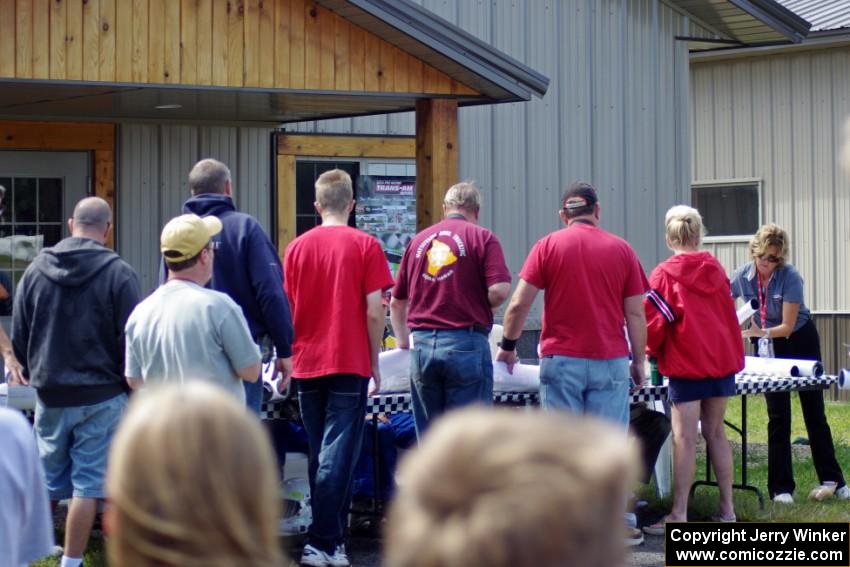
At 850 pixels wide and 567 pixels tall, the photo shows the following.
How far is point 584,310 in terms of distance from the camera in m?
6.67

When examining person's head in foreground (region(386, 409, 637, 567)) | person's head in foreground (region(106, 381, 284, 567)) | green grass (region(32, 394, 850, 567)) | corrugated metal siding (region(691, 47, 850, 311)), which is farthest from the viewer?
corrugated metal siding (region(691, 47, 850, 311))

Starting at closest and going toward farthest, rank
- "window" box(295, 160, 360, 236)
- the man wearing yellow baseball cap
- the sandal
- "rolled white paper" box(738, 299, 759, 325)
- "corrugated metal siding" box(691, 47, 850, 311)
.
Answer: the man wearing yellow baseball cap, the sandal, "rolled white paper" box(738, 299, 759, 325), "window" box(295, 160, 360, 236), "corrugated metal siding" box(691, 47, 850, 311)

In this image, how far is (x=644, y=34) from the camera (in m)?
11.6

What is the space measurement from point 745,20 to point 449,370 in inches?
251

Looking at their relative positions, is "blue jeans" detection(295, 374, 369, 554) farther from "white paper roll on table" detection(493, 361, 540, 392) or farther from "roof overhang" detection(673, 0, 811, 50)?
"roof overhang" detection(673, 0, 811, 50)

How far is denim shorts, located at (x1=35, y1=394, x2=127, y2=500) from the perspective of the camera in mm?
5863

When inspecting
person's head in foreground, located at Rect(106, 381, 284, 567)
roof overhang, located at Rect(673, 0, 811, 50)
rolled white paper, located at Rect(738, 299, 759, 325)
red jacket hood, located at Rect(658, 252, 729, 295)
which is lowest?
person's head in foreground, located at Rect(106, 381, 284, 567)

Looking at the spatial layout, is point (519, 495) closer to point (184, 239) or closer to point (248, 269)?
point (184, 239)

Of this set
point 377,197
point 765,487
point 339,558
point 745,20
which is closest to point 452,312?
point 339,558

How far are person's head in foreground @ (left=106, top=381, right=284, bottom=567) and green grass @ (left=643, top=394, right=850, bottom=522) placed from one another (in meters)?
6.61

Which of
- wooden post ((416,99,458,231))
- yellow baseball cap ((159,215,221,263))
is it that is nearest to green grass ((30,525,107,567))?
yellow baseball cap ((159,215,221,263))

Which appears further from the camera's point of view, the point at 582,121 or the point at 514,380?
the point at 582,121

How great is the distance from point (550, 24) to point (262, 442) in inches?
397

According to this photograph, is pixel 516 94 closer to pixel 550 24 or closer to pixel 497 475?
pixel 550 24
